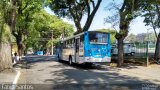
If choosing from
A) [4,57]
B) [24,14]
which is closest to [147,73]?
[4,57]

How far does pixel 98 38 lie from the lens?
2617 centimetres

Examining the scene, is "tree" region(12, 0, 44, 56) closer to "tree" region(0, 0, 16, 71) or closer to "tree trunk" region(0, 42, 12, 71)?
"tree" region(0, 0, 16, 71)

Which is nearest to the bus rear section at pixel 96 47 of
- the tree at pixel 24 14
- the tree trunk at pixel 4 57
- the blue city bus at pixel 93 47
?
Result: the blue city bus at pixel 93 47

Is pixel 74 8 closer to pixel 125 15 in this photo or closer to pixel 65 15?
pixel 65 15

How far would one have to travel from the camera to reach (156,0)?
25031 millimetres

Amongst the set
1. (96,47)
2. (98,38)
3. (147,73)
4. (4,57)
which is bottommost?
(147,73)

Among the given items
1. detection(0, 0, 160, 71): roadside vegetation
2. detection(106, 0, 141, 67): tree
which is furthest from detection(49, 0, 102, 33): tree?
detection(106, 0, 141, 67): tree

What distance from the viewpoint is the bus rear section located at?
84.0 ft

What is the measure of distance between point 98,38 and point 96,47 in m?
0.76

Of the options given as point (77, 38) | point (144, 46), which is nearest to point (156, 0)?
point (144, 46)

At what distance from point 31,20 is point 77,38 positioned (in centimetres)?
2719

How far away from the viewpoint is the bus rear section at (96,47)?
25.6 meters

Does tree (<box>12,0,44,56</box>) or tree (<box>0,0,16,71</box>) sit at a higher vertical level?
tree (<box>12,0,44,56</box>)

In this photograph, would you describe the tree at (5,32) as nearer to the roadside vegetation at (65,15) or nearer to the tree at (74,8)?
the roadside vegetation at (65,15)
